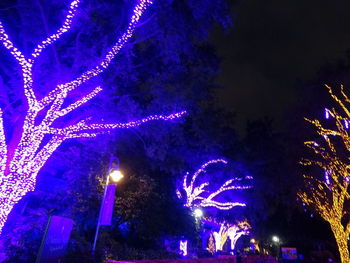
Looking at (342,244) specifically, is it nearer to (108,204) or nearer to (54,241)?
(108,204)

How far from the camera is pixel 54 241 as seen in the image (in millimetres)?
5422

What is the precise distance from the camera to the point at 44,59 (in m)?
8.36

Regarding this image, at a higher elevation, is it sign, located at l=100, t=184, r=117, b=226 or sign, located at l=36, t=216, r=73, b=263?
sign, located at l=100, t=184, r=117, b=226

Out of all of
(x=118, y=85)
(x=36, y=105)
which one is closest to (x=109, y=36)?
(x=118, y=85)

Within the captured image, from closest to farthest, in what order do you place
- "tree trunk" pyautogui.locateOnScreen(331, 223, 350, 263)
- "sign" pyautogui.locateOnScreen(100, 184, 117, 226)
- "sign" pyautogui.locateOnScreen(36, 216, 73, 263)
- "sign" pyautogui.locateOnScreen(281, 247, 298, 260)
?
"sign" pyautogui.locateOnScreen(36, 216, 73, 263) < "sign" pyautogui.locateOnScreen(100, 184, 117, 226) < "tree trunk" pyautogui.locateOnScreen(331, 223, 350, 263) < "sign" pyautogui.locateOnScreen(281, 247, 298, 260)

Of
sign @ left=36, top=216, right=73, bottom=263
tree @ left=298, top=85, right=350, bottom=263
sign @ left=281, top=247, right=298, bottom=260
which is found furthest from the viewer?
sign @ left=281, top=247, right=298, bottom=260

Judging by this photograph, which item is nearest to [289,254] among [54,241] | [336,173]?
[336,173]

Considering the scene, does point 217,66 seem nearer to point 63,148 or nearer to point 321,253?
point 63,148

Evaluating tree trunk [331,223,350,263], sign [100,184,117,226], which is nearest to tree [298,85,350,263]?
tree trunk [331,223,350,263]

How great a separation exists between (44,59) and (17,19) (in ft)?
4.32

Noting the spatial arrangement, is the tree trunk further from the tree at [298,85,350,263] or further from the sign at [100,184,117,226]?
the sign at [100,184,117,226]

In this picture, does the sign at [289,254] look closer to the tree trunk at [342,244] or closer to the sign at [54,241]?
the tree trunk at [342,244]

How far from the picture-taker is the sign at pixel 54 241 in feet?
16.6

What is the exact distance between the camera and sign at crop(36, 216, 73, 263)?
16.6ft
